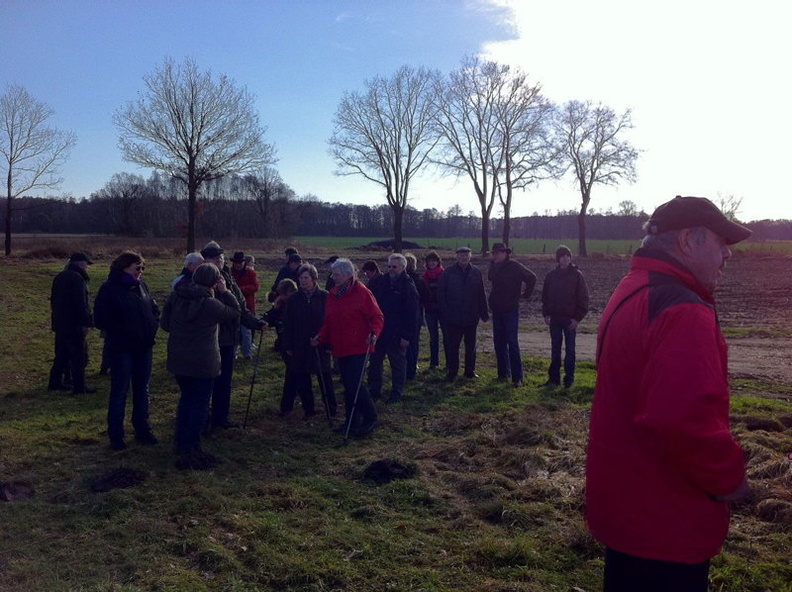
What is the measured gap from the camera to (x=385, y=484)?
601 cm

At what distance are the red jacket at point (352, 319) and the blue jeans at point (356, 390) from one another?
11 centimetres

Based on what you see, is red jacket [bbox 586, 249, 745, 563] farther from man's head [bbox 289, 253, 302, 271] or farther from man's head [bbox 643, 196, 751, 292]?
man's head [bbox 289, 253, 302, 271]

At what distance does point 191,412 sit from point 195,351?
2.03 feet

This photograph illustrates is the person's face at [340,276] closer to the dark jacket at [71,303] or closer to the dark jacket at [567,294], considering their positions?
the dark jacket at [567,294]

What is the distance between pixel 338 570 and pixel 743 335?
13.7 metres

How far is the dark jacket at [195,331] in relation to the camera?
21.5ft

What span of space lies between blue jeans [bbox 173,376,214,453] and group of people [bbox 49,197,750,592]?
13 millimetres

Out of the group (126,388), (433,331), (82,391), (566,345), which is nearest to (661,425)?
(126,388)

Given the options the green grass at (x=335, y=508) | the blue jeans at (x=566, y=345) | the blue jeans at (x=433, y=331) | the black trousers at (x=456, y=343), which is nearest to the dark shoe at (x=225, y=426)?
the green grass at (x=335, y=508)

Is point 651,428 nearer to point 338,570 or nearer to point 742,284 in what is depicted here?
point 338,570

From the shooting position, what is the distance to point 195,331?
6.64 metres

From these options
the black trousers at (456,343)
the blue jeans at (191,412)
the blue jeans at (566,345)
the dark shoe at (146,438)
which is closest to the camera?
the blue jeans at (191,412)

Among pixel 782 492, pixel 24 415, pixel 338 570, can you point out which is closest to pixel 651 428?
pixel 338 570

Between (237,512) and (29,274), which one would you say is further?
(29,274)
